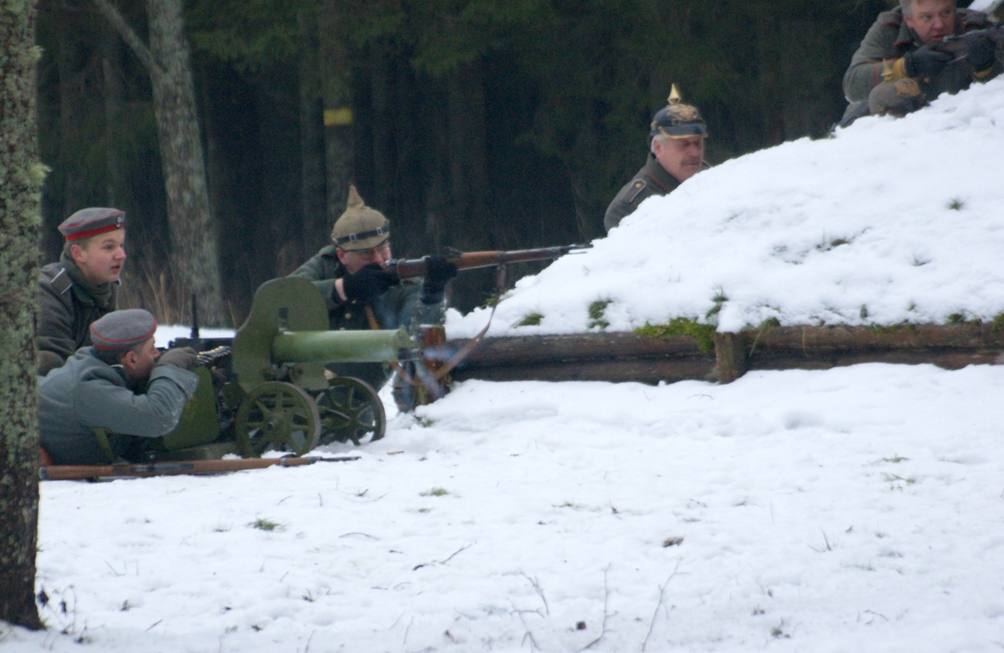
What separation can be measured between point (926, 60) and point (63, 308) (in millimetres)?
5194

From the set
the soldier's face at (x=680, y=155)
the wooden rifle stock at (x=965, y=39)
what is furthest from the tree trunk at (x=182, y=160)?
the wooden rifle stock at (x=965, y=39)

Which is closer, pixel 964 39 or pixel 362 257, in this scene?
pixel 964 39

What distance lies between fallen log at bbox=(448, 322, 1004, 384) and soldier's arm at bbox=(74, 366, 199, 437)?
200cm

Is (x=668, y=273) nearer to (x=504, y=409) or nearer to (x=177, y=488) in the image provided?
(x=504, y=409)

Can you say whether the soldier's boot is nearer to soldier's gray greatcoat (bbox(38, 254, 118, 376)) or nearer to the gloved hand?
the gloved hand

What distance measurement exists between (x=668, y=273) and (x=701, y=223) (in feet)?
1.87

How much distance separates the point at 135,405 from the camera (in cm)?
509

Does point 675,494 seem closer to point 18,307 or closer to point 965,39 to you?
point 18,307

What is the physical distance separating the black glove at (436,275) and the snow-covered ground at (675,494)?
0.37m

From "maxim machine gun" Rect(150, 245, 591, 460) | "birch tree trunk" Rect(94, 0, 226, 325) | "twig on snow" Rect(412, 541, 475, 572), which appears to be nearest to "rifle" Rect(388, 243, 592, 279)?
"maxim machine gun" Rect(150, 245, 591, 460)

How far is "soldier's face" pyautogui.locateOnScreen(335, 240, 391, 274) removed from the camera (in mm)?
6801

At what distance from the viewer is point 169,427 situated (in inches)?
205

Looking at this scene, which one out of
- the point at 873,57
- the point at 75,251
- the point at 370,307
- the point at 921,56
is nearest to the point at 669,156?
the point at 873,57

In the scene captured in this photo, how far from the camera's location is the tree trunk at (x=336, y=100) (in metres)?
14.0
